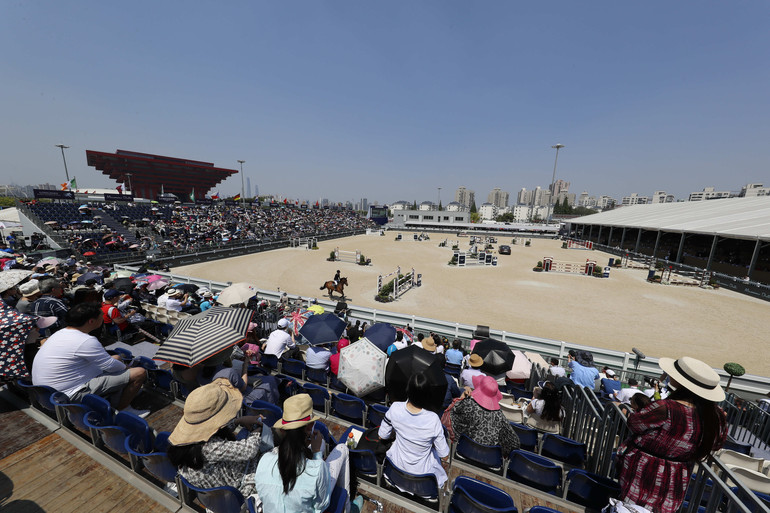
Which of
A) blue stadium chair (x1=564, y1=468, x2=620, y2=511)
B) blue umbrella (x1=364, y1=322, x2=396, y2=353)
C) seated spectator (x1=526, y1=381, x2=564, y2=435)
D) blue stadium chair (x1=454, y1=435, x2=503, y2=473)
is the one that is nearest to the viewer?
blue stadium chair (x1=564, y1=468, x2=620, y2=511)

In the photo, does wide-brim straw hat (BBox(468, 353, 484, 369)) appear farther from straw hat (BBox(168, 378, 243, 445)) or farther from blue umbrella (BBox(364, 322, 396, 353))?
straw hat (BBox(168, 378, 243, 445))

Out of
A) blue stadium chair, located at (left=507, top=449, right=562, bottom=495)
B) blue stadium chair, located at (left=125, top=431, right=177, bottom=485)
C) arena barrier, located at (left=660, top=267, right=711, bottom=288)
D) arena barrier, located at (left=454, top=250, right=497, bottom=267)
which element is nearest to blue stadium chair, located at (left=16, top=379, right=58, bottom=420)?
blue stadium chair, located at (left=125, top=431, right=177, bottom=485)

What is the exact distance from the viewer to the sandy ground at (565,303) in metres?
13.3

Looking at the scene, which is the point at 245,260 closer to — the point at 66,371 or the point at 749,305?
the point at 66,371

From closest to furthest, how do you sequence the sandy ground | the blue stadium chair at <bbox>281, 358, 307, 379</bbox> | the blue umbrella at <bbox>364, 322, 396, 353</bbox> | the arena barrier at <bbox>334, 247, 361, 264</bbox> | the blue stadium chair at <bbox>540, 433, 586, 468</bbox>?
1. the blue stadium chair at <bbox>540, 433, 586, 468</bbox>
2. the blue stadium chair at <bbox>281, 358, 307, 379</bbox>
3. the blue umbrella at <bbox>364, 322, 396, 353</bbox>
4. the sandy ground
5. the arena barrier at <bbox>334, 247, 361, 264</bbox>

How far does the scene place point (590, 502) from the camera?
11.1 feet

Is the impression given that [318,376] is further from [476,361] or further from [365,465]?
[476,361]

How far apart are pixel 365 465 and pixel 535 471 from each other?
2133mm

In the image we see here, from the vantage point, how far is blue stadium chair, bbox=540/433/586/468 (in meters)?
4.21

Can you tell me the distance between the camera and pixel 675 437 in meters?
2.53

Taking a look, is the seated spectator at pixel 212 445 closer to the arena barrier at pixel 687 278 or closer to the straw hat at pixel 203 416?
the straw hat at pixel 203 416

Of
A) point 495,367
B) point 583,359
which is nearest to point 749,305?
point 583,359

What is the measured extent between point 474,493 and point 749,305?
29777mm

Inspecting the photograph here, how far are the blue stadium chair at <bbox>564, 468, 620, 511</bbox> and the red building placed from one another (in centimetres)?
7940
